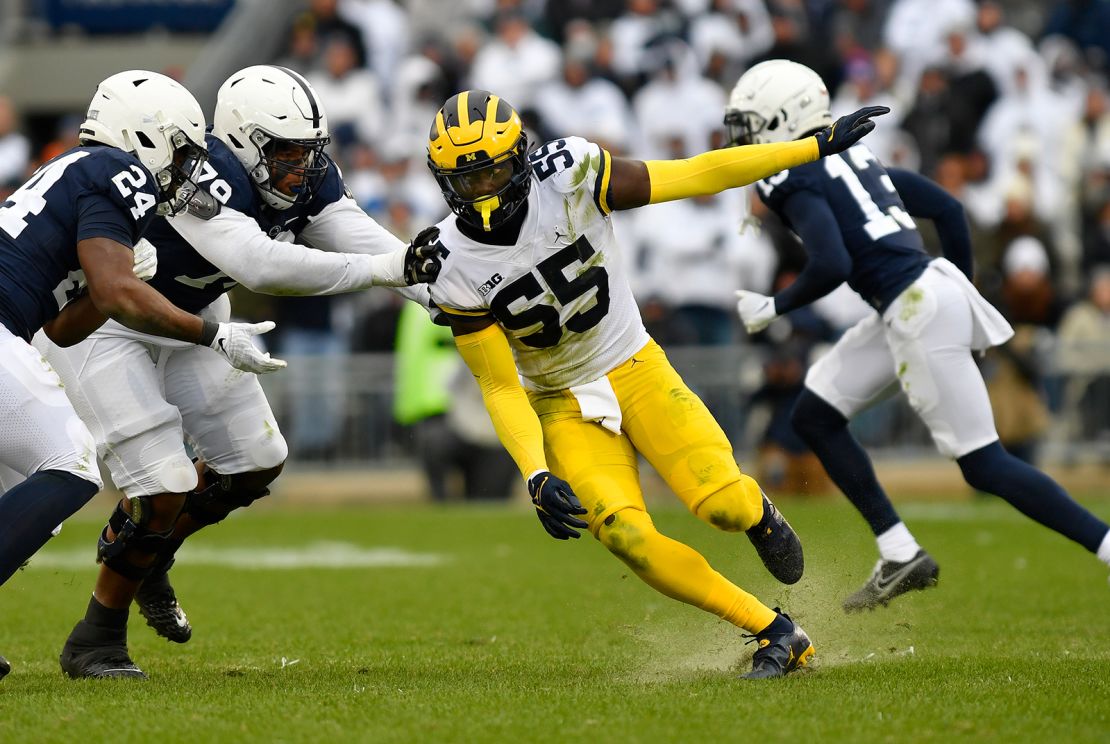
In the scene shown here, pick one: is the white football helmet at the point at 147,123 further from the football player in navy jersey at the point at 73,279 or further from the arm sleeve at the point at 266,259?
the arm sleeve at the point at 266,259

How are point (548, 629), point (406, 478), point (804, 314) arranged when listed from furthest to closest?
point (406, 478)
point (804, 314)
point (548, 629)

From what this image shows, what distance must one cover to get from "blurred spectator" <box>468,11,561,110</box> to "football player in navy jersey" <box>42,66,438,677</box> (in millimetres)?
8429

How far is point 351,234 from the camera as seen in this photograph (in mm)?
5988

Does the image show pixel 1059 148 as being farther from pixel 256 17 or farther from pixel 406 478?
pixel 256 17

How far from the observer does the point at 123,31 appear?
16.5 m

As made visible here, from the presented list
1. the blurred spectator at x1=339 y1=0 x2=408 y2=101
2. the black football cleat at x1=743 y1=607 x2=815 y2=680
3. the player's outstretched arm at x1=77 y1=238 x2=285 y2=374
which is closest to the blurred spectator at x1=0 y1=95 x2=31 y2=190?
the blurred spectator at x1=339 y1=0 x2=408 y2=101

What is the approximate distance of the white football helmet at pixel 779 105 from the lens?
6.73 meters

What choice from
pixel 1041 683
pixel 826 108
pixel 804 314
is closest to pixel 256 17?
pixel 804 314

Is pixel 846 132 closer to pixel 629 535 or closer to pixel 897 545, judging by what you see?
pixel 629 535

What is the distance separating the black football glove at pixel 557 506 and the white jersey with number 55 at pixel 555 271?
64 centimetres

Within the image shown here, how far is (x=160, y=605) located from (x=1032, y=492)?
3.28m

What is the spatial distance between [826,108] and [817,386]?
114 cm

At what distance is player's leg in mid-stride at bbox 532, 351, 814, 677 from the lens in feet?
17.5

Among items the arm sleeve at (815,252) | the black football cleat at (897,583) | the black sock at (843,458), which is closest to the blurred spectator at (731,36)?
the black sock at (843,458)
